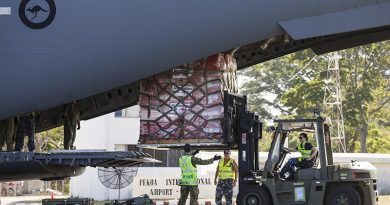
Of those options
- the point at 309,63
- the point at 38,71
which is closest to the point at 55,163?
the point at 38,71

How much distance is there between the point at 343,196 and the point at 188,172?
3.99 metres

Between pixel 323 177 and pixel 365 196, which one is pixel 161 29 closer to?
pixel 323 177

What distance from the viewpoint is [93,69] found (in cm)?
1300

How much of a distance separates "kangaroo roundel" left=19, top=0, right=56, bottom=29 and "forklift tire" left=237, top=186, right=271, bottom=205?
475 cm

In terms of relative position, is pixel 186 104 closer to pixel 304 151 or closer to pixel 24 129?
pixel 304 151

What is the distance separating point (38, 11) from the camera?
12.9 metres

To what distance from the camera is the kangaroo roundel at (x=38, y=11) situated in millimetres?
12906

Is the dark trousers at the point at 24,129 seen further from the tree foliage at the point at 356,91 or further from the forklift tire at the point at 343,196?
the tree foliage at the point at 356,91

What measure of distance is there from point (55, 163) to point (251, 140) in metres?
3.96

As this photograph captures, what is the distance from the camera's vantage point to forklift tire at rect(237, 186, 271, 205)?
13477mm

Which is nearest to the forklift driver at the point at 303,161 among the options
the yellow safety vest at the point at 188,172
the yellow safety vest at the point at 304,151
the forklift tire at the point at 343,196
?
the yellow safety vest at the point at 304,151

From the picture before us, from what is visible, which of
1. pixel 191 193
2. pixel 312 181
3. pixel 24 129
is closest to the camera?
pixel 312 181

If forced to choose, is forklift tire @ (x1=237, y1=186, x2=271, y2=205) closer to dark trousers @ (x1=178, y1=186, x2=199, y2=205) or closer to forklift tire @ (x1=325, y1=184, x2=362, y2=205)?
forklift tire @ (x1=325, y1=184, x2=362, y2=205)

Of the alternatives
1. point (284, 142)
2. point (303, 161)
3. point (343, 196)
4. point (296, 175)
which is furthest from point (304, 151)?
point (343, 196)
